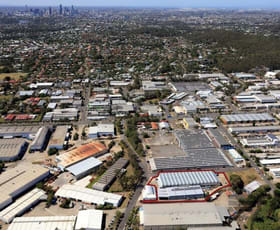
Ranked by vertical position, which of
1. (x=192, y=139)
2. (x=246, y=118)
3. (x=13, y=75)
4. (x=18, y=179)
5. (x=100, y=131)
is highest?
(x=13, y=75)

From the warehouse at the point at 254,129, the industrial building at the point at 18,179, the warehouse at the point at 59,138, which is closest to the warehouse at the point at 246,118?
the warehouse at the point at 254,129

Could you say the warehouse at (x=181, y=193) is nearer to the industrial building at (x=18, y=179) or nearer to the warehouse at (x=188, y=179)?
the warehouse at (x=188, y=179)

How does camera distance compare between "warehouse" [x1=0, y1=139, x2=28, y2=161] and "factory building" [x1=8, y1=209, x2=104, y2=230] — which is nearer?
"factory building" [x1=8, y1=209, x2=104, y2=230]

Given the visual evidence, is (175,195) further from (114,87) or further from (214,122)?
(114,87)

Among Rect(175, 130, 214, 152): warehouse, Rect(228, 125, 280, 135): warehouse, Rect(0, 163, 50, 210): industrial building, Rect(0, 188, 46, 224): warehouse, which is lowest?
Rect(0, 188, 46, 224): warehouse

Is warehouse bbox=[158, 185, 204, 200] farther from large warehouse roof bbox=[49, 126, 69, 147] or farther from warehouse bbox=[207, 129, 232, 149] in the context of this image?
large warehouse roof bbox=[49, 126, 69, 147]

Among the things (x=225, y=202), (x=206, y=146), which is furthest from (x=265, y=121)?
(x=225, y=202)

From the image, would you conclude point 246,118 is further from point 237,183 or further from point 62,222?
point 62,222

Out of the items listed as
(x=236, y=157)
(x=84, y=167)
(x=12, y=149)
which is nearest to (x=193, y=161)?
(x=236, y=157)

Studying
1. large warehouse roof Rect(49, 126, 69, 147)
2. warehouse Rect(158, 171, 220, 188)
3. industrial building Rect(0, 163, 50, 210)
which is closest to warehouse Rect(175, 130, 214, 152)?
warehouse Rect(158, 171, 220, 188)
